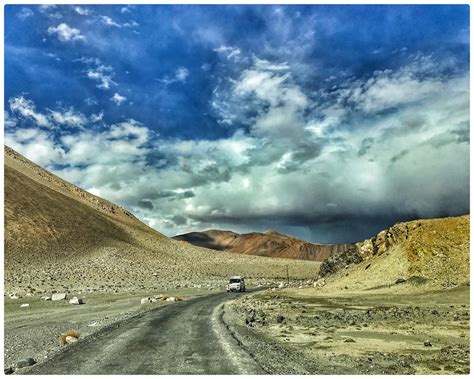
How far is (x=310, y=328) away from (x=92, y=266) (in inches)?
3536

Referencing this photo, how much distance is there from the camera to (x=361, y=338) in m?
20.6

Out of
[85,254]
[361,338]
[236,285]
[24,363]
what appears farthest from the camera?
[85,254]

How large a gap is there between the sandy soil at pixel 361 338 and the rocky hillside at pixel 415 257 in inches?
349

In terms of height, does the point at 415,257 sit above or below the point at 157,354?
above

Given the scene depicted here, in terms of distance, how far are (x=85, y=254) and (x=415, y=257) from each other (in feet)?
293

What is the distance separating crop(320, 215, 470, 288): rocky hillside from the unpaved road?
97.2ft

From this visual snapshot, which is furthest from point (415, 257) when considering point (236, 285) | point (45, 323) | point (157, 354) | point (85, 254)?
point (85, 254)

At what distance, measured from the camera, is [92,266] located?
346 ft

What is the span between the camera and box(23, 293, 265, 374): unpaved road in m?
13.9

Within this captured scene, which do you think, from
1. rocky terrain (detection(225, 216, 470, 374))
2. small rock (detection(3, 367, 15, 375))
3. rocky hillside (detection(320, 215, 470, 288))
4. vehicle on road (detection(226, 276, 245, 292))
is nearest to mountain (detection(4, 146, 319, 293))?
vehicle on road (detection(226, 276, 245, 292))

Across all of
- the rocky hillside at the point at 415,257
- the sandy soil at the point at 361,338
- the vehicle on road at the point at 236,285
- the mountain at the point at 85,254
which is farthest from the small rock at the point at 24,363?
the mountain at the point at 85,254

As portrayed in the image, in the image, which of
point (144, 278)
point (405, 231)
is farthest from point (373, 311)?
point (144, 278)

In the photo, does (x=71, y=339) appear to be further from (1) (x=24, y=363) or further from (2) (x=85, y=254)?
(2) (x=85, y=254)

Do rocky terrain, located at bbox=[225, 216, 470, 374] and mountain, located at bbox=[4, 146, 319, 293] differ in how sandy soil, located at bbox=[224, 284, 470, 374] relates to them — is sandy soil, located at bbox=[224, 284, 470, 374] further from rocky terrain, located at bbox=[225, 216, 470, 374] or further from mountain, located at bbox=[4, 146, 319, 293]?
mountain, located at bbox=[4, 146, 319, 293]
